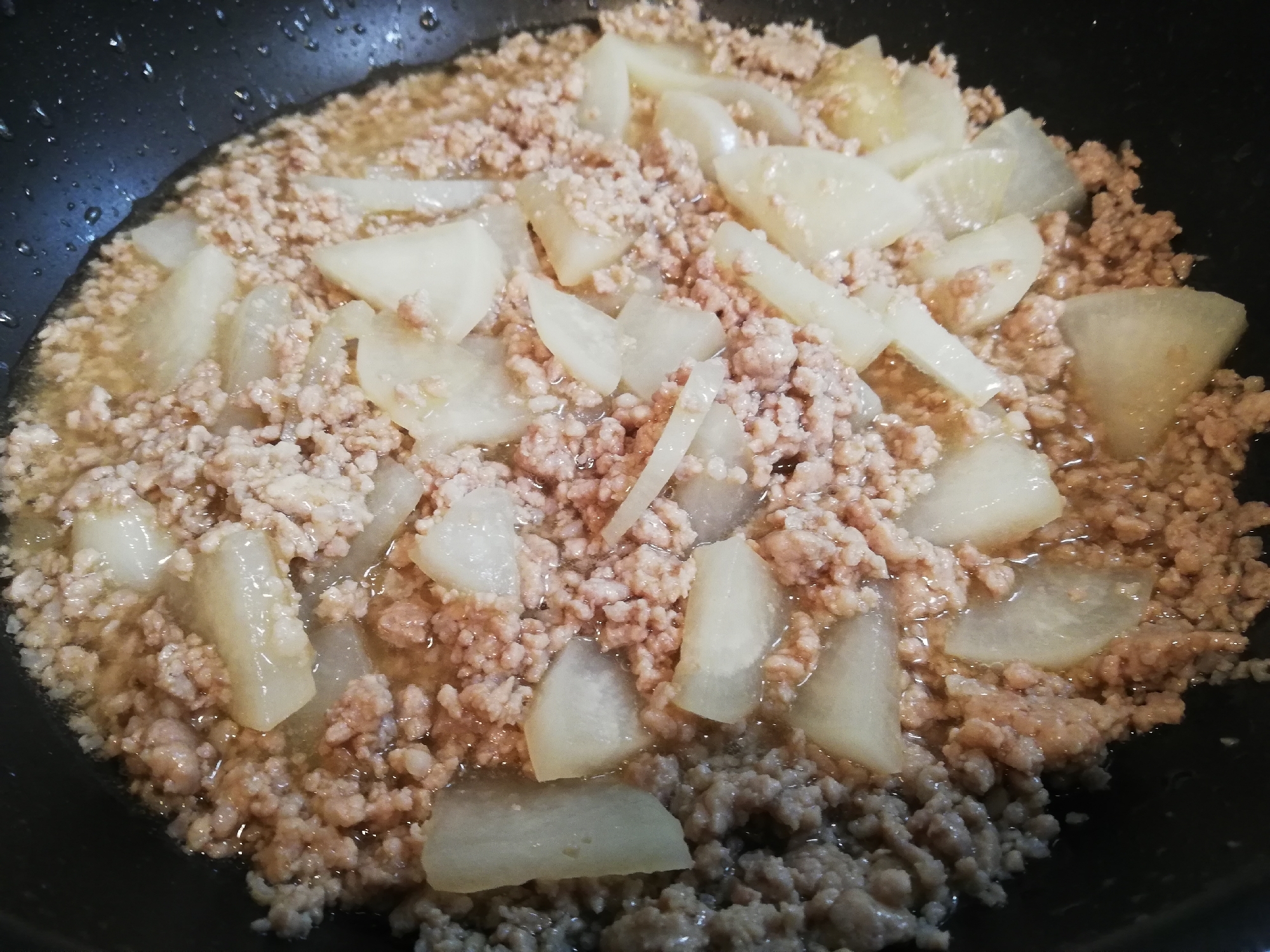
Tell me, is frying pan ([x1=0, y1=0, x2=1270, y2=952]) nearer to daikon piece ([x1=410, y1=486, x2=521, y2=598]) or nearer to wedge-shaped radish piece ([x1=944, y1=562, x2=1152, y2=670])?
wedge-shaped radish piece ([x1=944, y1=562, x2=1152, y2=670])

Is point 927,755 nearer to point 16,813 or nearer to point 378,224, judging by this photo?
point 16,813

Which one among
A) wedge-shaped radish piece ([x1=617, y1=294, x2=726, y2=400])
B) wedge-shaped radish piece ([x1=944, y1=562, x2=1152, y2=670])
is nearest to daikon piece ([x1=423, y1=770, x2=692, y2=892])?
wedge-shaped radish piece ([x1=944, y1=562, x2=1152, y2=670])

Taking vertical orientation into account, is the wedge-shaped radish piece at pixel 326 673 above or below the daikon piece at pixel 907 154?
below

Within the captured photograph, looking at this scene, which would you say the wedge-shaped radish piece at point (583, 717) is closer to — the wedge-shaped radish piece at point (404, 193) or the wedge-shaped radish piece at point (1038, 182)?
the wedge-shaped radish piece at point (404, 193)

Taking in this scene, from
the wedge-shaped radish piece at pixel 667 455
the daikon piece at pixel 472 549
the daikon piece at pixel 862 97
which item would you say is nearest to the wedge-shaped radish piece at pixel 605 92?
the daikon piece at pixel 862 97

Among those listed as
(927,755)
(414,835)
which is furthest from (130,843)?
(927,755)

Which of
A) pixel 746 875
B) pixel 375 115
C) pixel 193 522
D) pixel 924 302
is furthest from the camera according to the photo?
pixel 375 115
